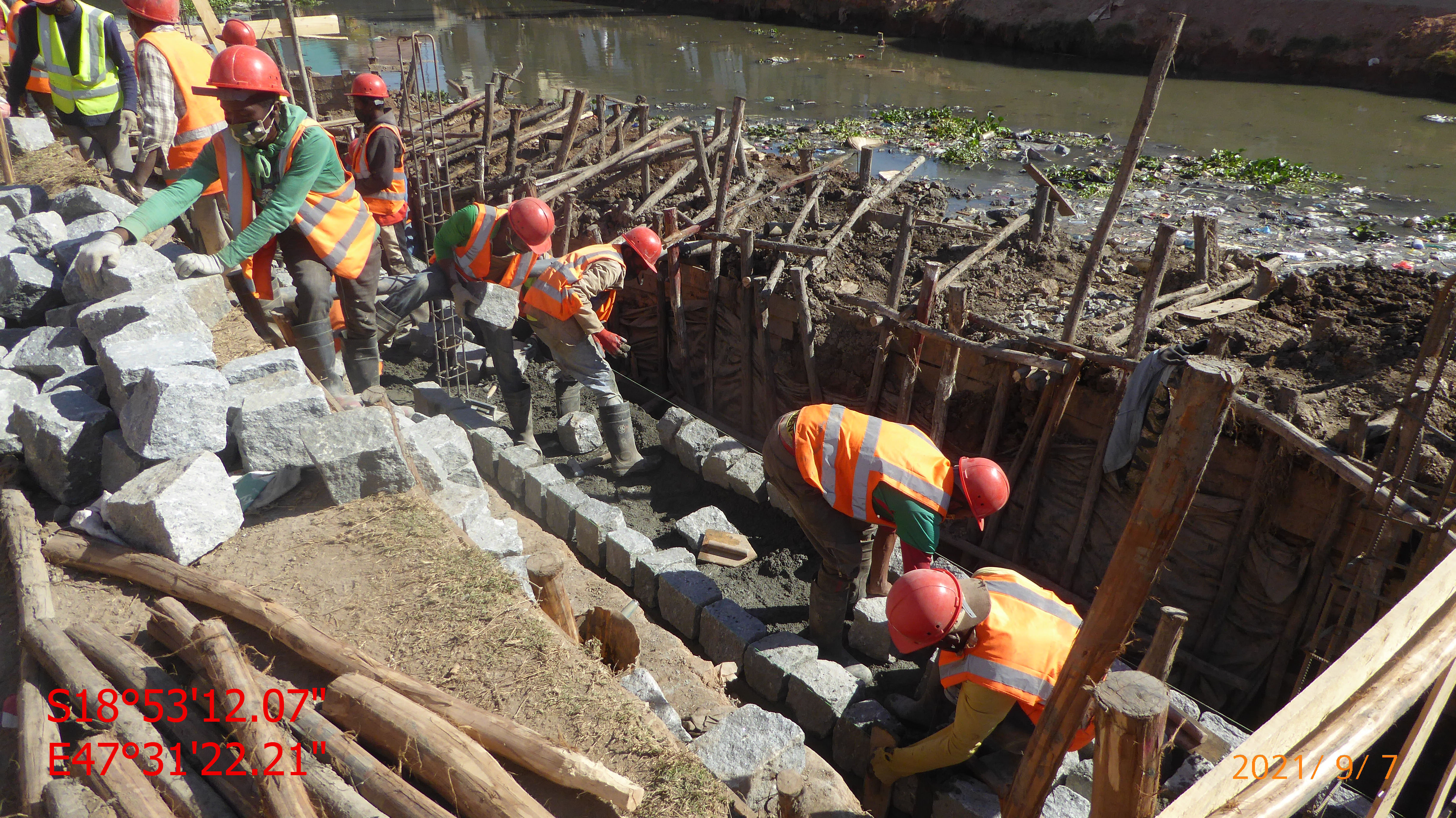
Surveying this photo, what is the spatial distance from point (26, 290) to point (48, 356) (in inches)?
38.5

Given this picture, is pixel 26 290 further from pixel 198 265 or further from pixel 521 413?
pixel 521 413

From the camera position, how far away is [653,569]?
5176 mm

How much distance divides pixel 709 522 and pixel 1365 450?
368 cm

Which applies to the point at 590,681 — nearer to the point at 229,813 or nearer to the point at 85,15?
the point at 229,813

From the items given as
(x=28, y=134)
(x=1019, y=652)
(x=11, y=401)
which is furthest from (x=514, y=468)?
(x=28, y=134)

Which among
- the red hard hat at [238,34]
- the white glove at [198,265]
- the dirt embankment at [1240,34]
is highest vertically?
the dirt embankment at [1240,34]

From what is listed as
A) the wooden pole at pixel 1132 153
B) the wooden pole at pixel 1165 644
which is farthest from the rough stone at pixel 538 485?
the wooden pole at pixel 1165 644

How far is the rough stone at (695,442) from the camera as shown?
6.54m

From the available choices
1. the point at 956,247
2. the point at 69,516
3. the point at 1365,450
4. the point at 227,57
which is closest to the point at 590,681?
the point at 69,516

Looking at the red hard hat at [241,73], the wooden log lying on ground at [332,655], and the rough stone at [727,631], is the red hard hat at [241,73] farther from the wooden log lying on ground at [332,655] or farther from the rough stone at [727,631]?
the rough stone at [727,631]

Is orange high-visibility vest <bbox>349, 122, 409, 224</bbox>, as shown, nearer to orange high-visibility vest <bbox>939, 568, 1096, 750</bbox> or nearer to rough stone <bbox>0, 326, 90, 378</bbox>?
rough stone <bbox>0, 326, 90, 378</bbox>

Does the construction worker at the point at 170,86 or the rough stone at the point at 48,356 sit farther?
the construction worker at the point at 170,86

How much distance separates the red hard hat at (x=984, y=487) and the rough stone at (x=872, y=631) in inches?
36.1
